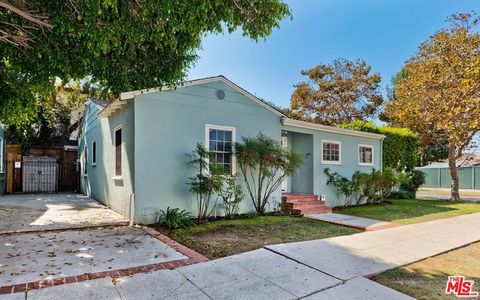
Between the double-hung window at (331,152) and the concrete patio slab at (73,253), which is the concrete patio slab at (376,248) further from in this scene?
the double-hung window at (331,152)

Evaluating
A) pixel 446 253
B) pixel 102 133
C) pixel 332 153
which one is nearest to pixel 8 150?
pixel 102 133

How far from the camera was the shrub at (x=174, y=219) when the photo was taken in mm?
7266

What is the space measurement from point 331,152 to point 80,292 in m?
10.2

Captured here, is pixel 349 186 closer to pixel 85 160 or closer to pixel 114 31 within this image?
pixel 114 31

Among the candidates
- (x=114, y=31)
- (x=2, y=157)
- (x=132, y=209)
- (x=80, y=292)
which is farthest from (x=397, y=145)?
(x=2, y=157)

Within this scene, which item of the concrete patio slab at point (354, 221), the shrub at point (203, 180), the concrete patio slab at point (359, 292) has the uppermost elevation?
the shrub at point (203, 180)

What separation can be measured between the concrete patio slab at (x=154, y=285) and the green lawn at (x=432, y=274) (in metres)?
2.75

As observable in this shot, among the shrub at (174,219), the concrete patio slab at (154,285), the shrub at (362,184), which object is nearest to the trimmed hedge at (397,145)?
the shrub at (362,184)

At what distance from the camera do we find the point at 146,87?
6562 mm

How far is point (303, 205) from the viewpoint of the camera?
33.2 feet

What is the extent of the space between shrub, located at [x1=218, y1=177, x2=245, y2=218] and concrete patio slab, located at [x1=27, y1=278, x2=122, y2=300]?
4.92m

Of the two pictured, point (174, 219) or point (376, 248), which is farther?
point (174, 219)

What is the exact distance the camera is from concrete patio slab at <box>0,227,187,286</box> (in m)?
4.12

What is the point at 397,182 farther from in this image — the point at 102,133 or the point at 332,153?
the point at 102,133
